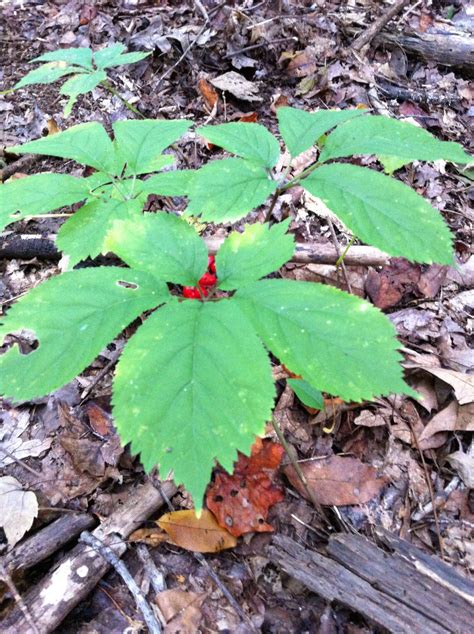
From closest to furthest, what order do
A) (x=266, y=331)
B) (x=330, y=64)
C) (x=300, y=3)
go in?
(x=266, y=331), (x=330, y=64), (x=300, y=3)

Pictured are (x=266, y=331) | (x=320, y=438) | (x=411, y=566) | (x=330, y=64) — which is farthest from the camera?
(x=330, y=64)

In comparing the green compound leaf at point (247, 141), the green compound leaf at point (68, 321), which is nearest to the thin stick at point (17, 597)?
the green compound leaf at point (68, 321)

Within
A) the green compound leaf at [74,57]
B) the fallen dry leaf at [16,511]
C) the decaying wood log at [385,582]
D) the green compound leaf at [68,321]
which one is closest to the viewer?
the green compound leaf at [68,321]

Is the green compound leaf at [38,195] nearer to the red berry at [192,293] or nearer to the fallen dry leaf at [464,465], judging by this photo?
the red berry at [192,293]

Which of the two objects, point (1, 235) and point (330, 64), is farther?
point (330, 64)

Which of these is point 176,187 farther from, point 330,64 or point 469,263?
point 330,64

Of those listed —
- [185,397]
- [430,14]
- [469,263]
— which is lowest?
[469,263]

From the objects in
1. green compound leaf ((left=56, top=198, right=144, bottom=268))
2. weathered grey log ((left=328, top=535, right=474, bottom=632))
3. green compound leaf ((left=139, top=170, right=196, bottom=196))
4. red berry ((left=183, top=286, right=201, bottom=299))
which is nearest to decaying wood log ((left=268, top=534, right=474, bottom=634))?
weathered grey log ((left=328, top=535, right=474, bottom=632))

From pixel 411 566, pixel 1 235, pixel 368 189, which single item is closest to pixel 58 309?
pixel 368 189
